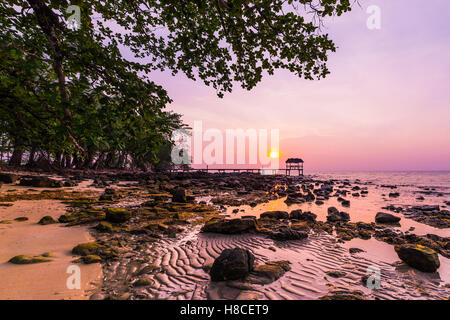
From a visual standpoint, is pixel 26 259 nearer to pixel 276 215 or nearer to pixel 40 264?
pixel 40 264

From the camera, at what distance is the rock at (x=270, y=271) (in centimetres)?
301

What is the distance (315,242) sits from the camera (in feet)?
15.8

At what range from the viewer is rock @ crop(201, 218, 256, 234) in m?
5.29

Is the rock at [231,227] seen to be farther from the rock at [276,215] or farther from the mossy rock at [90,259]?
the mossy rock at [90,259]

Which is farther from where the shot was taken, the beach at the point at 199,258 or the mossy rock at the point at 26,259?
the mossy rock at the point at 26,259

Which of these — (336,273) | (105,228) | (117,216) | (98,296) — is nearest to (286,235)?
(336,273)

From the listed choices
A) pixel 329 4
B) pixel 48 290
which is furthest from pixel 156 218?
pixel 329 4

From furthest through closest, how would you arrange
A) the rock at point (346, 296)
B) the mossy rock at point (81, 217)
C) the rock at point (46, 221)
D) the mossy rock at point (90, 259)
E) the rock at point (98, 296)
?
the mossy rock at point (81, 217) → the rock at point (46, 221) → the mossy rock at point (90, 259) → the rock at point (346, 296) → the rock at point (98, 296)

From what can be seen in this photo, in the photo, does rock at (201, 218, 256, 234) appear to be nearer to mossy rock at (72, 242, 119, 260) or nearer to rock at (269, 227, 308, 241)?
rock at (269, 227, 308, 241)

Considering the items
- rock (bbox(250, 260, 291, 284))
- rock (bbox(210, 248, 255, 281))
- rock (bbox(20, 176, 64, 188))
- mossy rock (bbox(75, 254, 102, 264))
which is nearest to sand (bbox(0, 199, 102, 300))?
mossy rock (bbox(75, 254, 102, 264))

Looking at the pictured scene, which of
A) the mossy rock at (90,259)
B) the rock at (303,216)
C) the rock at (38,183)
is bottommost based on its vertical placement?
the rock at (303,216)

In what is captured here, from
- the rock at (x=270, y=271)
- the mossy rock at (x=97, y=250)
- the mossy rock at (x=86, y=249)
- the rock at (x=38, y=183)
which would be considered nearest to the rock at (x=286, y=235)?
the rock at (x=270, y=271)

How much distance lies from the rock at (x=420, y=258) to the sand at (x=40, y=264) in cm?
557
